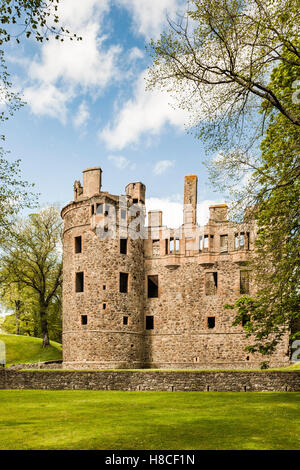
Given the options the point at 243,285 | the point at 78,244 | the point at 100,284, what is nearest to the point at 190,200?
the point at 243,285

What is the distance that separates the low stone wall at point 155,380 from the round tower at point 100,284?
7717 mm

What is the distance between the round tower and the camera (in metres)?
31.5

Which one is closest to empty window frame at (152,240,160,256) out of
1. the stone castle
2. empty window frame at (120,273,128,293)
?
the stone castle

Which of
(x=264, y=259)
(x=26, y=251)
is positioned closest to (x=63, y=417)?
(x=264, y=259)

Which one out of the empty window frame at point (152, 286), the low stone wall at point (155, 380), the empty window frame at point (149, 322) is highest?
the empty window frame at point (152, 286)

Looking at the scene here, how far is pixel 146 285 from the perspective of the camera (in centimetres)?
3559

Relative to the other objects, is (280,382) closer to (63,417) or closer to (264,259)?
(264,259)

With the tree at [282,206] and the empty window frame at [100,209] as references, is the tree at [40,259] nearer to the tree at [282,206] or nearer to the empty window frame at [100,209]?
the empty window frame at [100,209]

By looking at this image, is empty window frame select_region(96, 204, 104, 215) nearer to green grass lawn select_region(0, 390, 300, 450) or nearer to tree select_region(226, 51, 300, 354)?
green grass lawn select_region(0, 390, 300, 450)

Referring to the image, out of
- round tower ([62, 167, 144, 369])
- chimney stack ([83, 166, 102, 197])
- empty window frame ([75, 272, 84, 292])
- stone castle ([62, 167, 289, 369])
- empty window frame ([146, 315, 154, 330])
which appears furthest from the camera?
empty window frame ([146, 315, 154, 330])

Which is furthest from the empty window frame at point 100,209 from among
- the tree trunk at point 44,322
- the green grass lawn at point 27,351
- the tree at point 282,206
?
the tree at point 282,206

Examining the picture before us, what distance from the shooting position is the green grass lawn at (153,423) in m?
8.05

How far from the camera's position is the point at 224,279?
3391 cm

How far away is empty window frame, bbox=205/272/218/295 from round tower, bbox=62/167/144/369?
5227 millimetres
